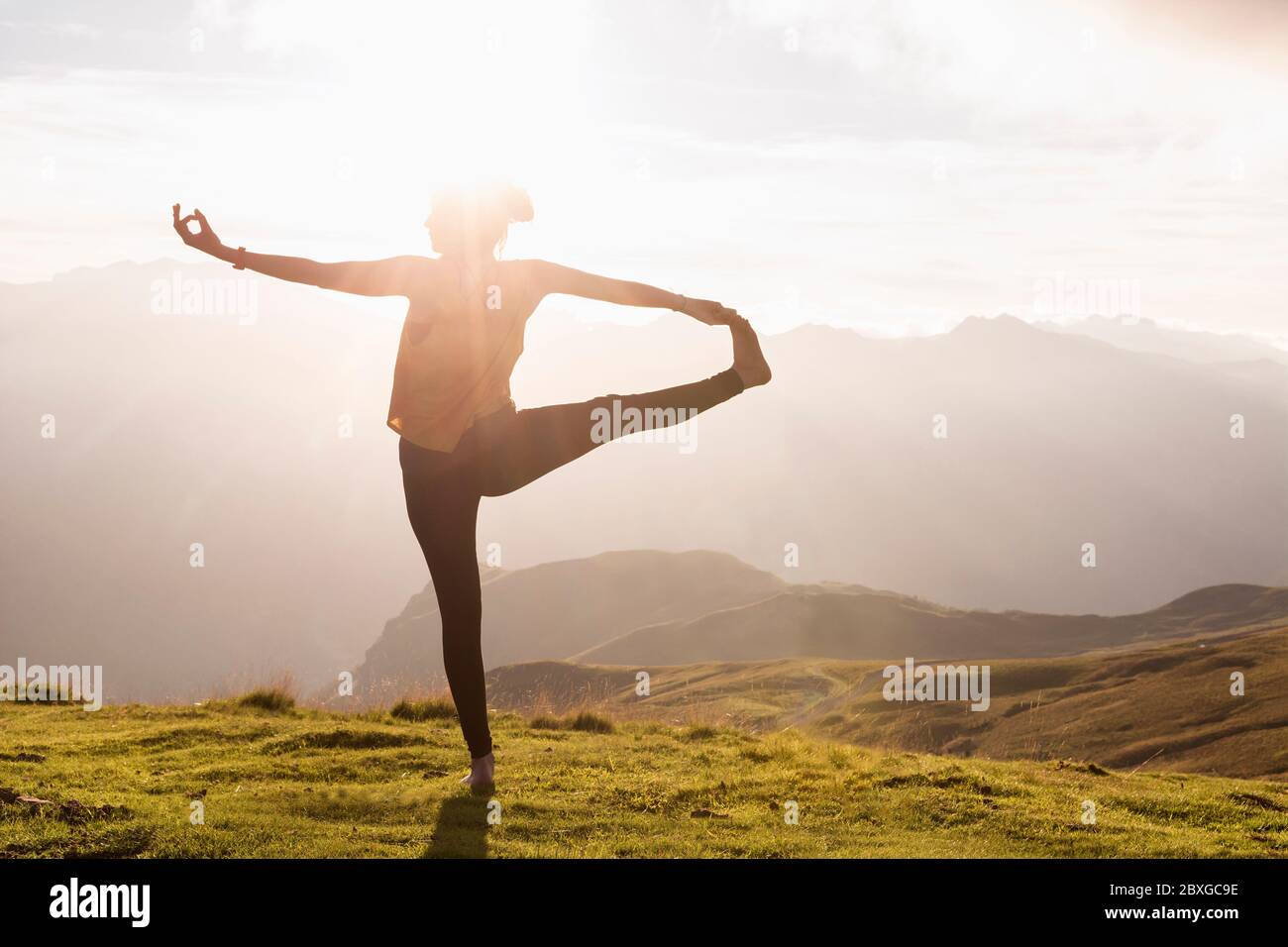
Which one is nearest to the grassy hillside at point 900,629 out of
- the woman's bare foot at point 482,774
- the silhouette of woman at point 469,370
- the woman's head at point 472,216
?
the woman's bare foot at point 482,774

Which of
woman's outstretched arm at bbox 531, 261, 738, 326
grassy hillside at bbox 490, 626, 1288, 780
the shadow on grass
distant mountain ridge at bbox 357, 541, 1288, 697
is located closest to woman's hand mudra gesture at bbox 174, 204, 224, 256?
woman's outstretched arm at bbox 531, 261, 738, 326

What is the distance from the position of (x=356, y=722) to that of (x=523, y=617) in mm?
181296

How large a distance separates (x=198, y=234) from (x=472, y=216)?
145 centimetres

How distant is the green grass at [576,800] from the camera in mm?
5168

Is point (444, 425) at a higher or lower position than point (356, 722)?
higher

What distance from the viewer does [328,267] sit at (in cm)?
568

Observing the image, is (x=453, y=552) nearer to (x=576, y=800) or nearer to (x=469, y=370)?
(x=469, y=370)

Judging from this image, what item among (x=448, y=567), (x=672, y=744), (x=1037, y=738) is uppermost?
(x=448, y=567)

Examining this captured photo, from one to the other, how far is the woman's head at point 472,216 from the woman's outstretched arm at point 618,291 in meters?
0.29

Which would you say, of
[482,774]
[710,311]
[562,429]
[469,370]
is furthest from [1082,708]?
[469,370]

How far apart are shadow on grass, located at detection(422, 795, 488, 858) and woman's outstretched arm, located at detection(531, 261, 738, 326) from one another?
2891 mm

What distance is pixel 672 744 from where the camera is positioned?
9.59m
